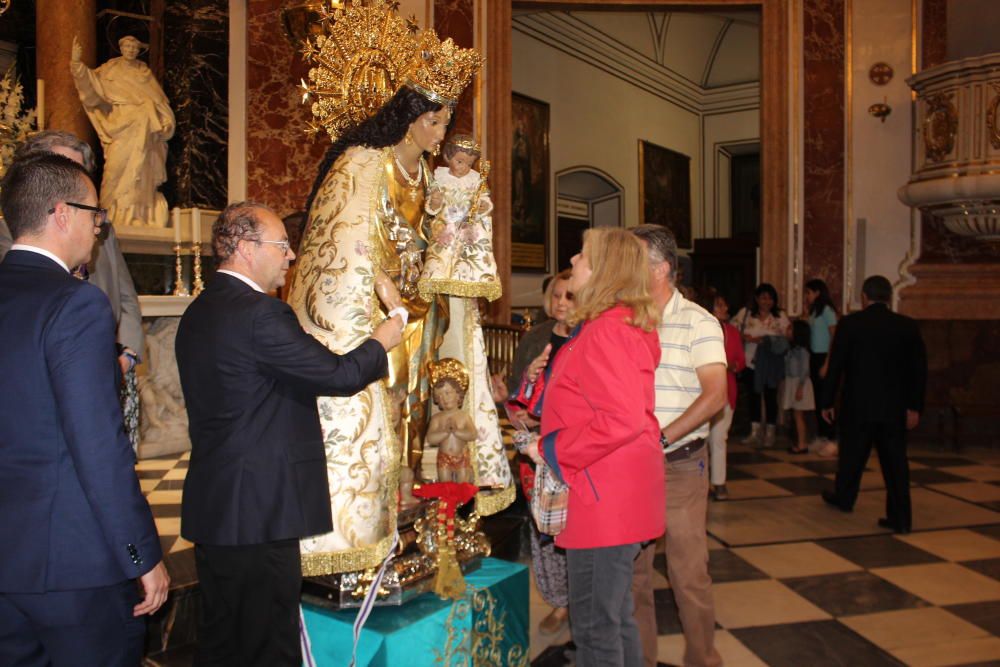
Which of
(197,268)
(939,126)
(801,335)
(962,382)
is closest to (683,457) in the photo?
(197,268)

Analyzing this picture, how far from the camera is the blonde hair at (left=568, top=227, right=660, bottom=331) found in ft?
7.86

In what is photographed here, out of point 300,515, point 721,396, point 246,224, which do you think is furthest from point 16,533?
point 721,396

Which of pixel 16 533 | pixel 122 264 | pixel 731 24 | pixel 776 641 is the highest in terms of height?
pixel 731 24

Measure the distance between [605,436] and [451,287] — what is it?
3.05 feet

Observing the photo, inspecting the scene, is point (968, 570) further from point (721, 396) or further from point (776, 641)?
point (721, 396)

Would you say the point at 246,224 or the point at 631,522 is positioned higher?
the point at 246,224

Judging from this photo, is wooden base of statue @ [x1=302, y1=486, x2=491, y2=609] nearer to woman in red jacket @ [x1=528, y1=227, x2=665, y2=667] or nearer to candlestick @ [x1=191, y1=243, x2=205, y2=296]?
woman in red jacket @ [x1=528, y1=227, x2=665, y2=667]

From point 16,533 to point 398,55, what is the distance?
193 cm

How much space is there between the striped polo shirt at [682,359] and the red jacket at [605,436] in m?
0.61

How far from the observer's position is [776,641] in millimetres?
3518

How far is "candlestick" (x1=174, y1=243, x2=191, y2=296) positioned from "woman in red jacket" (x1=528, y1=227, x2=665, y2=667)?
4645mm

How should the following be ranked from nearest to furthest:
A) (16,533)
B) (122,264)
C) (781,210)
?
1. (16,533)
2. (122,264)
3. (781,210)

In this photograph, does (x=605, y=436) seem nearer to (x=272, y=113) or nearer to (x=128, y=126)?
(x=128, y=126)

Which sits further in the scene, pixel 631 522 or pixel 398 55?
pixel 398 55
